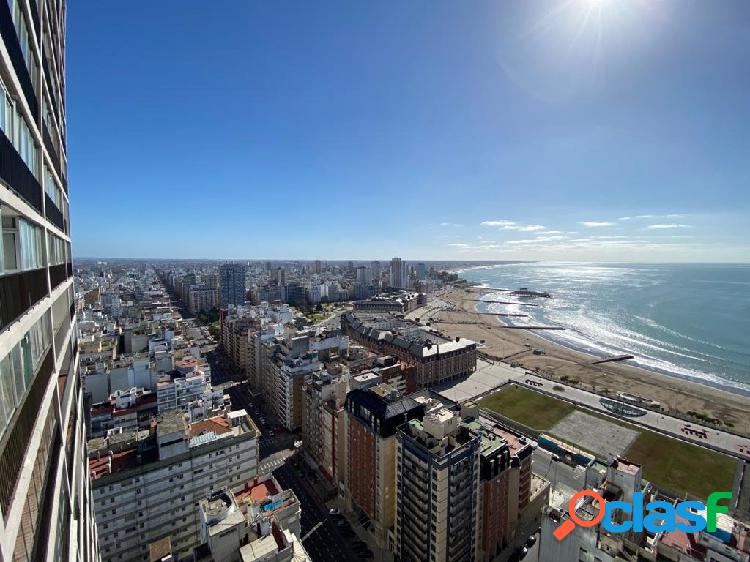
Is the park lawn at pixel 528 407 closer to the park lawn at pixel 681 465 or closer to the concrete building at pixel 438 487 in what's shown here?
the park lawn at pixel 681 465

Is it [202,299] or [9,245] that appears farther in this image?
[202,299]

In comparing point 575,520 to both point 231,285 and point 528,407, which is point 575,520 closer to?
point 528,407

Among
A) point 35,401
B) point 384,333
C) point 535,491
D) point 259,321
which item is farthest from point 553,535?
point 259,321

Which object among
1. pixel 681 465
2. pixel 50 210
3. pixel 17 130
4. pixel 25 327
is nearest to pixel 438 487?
pixel 25 327

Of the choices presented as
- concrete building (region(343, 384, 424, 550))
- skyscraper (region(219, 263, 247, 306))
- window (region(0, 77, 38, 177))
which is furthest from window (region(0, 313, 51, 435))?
skyscraper (region(219, 263, 247, 306))

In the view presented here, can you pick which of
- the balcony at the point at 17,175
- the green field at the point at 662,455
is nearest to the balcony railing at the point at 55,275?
the balcony at the point at 17,175

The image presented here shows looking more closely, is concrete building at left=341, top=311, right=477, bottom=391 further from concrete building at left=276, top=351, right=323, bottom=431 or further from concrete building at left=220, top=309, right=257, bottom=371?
concrete building at left=220, top=309, right=257, bottom=371
